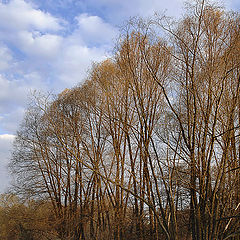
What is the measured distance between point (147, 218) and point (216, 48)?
7785 mm

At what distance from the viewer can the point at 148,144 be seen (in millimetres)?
10773

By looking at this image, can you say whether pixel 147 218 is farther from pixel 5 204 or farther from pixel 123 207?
pixel 5 204

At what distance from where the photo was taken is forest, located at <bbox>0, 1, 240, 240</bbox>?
8266 mm

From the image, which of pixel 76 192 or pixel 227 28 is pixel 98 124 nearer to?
pixel 76 192

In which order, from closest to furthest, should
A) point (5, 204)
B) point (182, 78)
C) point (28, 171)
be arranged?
point (182, 78) → point (28, 171) → point (5, 204)

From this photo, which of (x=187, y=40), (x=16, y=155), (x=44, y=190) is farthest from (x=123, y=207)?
(x=187, y=40)

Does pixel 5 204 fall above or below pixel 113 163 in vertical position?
below

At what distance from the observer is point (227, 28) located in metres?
8.70

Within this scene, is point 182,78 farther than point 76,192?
No

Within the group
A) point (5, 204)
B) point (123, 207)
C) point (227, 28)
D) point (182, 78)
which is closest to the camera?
point (227, 28)

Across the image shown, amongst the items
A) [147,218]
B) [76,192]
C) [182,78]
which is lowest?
[147,218]

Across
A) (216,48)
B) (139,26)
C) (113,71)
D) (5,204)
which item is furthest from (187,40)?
(5,204)

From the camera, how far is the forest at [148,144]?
8.27m

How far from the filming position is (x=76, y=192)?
52.0 feet
